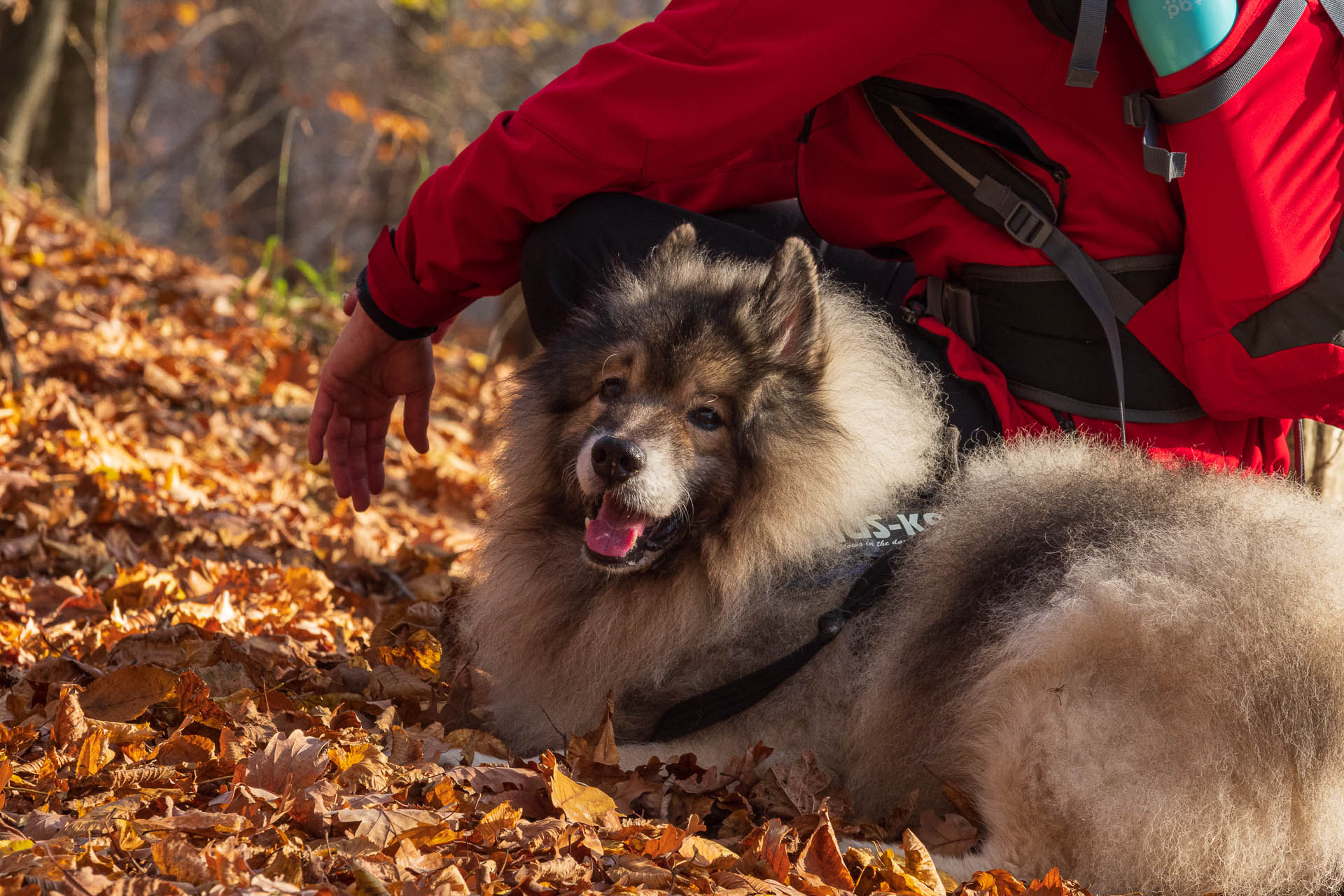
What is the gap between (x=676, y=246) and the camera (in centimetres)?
305

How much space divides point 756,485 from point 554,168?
1.04 m

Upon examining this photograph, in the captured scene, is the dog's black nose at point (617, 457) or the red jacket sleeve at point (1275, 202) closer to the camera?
the red jacket sleeve at point (1275, 202)

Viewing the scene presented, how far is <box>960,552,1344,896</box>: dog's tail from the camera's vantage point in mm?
2244

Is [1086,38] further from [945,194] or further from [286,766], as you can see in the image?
[286,766]

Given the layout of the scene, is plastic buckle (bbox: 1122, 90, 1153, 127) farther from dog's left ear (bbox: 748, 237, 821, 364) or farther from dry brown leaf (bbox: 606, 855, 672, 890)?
dry brown leaf (bbox: 606, 855, 672, 890)

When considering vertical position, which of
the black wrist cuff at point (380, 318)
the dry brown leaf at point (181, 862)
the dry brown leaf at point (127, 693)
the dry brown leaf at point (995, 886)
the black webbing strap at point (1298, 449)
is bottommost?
the dry brown leaf at point (995, 886)

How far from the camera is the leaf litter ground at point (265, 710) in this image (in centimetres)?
194

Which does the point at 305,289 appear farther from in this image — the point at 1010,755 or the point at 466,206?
the point at 1010,755

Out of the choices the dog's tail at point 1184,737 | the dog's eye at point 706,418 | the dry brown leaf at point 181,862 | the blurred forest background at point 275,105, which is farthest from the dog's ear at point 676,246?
the blurred forest background at point 275,105

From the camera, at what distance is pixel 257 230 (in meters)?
14.5

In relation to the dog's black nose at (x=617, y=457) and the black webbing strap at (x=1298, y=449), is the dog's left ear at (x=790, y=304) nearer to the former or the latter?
the dog's black nose at (x=617, y=457)

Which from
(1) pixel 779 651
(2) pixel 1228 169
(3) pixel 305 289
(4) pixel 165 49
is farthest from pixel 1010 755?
(4) pixel 165 49

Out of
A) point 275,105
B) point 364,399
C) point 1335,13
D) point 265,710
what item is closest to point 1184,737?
point 1335,13

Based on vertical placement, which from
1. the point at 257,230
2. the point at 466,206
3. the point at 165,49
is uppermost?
the point at 165,49
